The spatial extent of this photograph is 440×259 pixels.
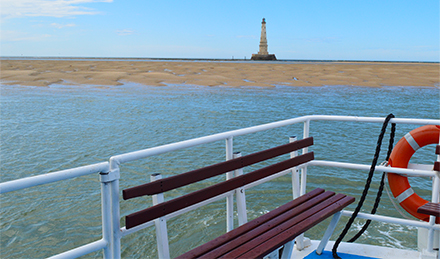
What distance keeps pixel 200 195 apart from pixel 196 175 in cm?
11

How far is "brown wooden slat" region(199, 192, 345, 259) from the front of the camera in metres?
1.94

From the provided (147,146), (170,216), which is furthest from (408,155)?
(147,146)

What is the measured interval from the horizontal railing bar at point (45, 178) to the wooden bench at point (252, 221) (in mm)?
170

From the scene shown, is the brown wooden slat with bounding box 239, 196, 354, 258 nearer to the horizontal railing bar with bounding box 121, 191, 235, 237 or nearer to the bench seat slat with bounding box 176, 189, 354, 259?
the bench seat slat with bounding box 176, 189, 354, 259

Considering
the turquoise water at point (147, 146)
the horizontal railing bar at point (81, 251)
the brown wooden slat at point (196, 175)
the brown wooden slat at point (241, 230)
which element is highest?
the brown wooden slat at point (196, 175)

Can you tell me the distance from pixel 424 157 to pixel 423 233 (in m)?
5.32

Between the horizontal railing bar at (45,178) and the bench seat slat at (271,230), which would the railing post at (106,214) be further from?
the bench seat slat at (271,230)

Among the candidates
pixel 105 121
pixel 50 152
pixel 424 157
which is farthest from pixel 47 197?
pixel 424 157

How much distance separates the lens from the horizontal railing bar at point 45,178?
4.48 ft

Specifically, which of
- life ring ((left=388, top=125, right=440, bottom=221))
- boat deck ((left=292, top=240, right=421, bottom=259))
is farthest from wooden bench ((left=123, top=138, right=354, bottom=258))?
life ring ((left=388, top=125, right=440, bottom=221))

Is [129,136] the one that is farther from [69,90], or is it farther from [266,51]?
[266,51]

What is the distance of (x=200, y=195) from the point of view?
2.02 metres

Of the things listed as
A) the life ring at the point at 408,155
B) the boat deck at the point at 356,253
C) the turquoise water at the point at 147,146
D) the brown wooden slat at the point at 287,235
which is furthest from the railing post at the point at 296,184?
the turquoise water at the point at 147,146

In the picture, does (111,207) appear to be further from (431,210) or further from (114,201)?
(431,210)
